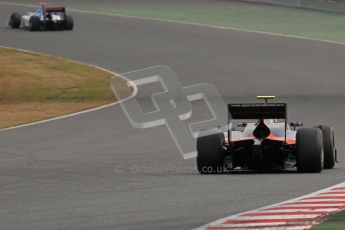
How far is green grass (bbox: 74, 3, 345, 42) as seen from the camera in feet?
164

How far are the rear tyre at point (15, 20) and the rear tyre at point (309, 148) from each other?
115ft

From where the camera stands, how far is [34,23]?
169ft

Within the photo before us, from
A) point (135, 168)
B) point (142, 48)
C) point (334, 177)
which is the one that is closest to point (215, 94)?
point (142, 48)

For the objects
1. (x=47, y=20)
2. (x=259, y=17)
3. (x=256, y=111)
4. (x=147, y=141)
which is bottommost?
(x=259, y=17)

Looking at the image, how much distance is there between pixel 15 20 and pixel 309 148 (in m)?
35.3

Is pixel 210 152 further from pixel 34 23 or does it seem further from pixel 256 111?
pixel 34 23

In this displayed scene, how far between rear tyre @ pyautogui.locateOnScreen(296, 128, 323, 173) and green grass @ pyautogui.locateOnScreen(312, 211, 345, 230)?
4.65 metres

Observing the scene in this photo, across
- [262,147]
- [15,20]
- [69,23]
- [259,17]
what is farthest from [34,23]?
[262,147]

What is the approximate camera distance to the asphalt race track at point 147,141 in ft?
49.6

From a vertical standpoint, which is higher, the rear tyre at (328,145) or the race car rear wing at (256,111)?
the race car rear wing at (256,111)

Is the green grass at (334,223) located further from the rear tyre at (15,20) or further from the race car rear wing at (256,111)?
the rear tyre at (15,20)

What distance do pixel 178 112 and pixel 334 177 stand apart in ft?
42.0

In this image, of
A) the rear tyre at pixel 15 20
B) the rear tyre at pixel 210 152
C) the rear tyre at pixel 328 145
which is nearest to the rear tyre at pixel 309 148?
the rear tyre at pixel 328 145

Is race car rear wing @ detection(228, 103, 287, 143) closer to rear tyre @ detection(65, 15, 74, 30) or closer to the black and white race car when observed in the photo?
the black and white race car
